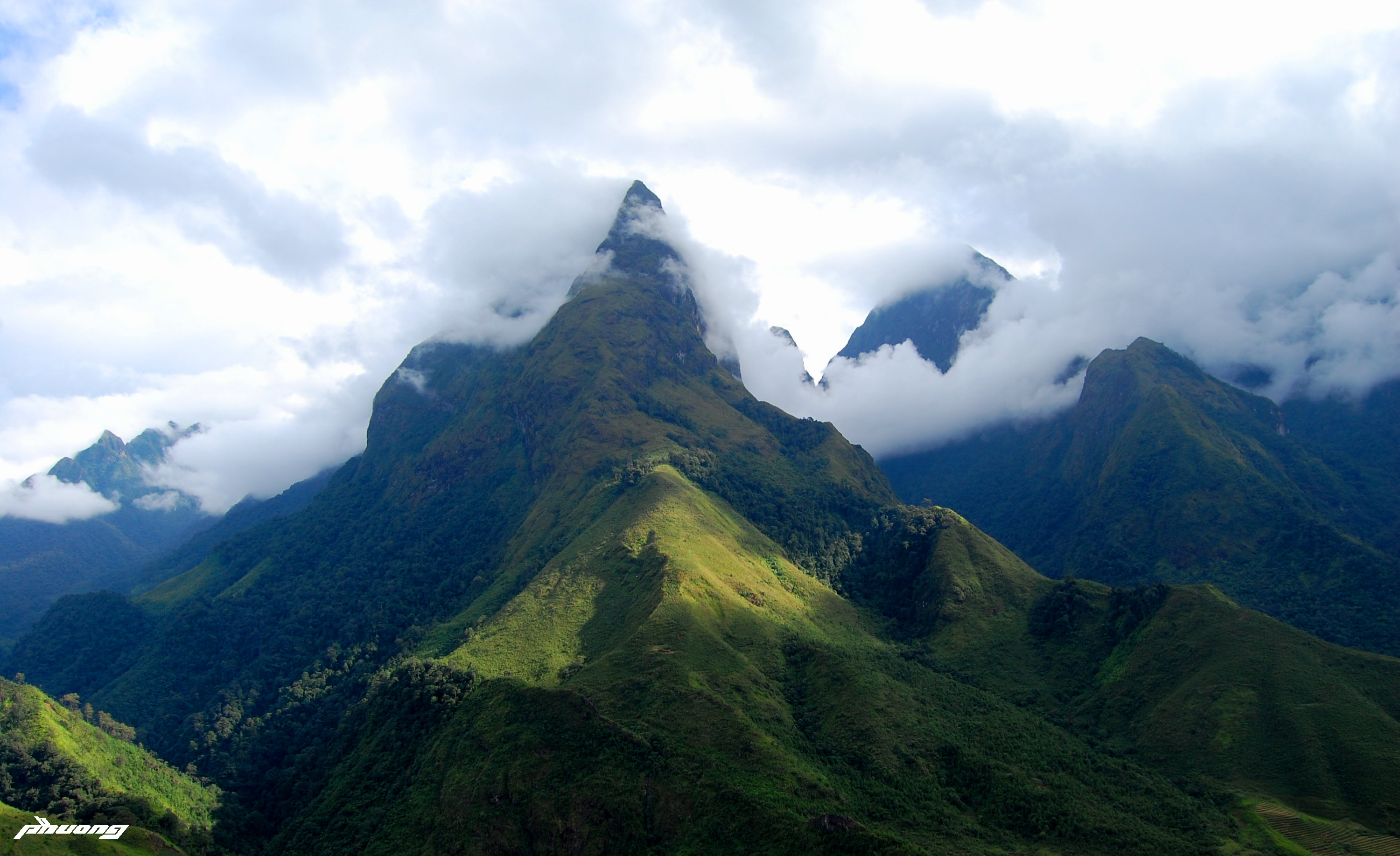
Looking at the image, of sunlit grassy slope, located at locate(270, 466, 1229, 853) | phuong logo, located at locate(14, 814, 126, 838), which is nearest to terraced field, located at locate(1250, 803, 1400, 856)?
sunlit grassy slope, located at locate(270, 466, 1229, 853)

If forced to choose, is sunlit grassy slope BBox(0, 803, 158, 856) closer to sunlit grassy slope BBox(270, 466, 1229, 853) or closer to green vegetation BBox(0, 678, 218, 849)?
green vegetation BBox(0, 678, 218, 849)

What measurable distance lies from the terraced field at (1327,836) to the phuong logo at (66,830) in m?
122

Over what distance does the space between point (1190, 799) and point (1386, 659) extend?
4203cm

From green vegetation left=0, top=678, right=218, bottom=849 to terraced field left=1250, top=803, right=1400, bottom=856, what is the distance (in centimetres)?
12124

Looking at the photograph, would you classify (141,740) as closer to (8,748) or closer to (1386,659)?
(8,748)

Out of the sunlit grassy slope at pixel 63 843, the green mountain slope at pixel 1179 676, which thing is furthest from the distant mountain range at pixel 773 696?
the sunlit grassy slope at pixel 63 843

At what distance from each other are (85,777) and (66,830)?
2134cm

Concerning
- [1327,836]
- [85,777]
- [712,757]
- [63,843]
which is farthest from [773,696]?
[85,777]

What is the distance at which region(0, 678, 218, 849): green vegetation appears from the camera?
90.5 metres

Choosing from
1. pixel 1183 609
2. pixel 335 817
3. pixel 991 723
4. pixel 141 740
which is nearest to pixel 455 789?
pixel 335 817

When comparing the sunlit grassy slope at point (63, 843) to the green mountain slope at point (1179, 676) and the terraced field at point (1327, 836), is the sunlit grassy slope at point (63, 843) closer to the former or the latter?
the green mountain slope at point (1179, 676)

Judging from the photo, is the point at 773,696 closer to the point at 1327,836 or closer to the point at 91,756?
the point at 1327,836

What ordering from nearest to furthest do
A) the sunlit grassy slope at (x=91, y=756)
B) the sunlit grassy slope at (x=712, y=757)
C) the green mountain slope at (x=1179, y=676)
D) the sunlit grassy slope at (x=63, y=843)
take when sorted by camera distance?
the sunlit grassy slope at (x=63, y=843) → the sunlit grassy slope at (x=712, y=757) → the green mountain slope at (x=1179, y=676) → the sunlit grassy slope at (x=91, y=756)

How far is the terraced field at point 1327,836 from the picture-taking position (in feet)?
250
